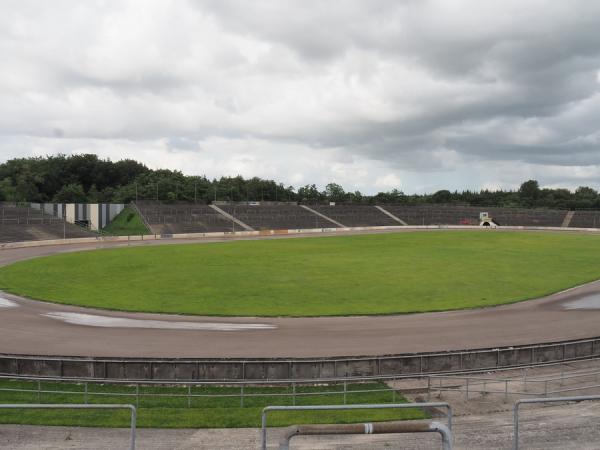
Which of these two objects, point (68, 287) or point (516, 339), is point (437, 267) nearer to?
point (516, 339)

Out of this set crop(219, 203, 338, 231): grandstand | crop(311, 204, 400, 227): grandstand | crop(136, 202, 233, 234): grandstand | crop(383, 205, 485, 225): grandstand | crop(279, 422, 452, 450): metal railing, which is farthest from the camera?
crop(383, 205, 485, 225): grandstand

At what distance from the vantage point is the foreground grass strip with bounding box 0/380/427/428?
1426 centimetres

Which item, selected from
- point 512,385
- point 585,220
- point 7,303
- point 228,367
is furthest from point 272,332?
point 585,220

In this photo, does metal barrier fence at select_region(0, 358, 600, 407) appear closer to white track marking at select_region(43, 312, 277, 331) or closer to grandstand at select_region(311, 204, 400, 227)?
white track marking at select_region(43, 312, 277, 331)

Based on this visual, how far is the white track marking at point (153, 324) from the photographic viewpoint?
26.8 metres

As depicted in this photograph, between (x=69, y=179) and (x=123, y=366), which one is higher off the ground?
(x=69, y=179)

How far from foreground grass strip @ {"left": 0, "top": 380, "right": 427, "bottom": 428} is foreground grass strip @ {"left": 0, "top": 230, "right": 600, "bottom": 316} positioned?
12060mm

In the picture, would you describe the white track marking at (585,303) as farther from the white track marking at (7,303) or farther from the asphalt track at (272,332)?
the white track marking at (7,303)

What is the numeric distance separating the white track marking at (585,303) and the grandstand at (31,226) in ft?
245

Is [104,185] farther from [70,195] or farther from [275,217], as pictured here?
[275,217]

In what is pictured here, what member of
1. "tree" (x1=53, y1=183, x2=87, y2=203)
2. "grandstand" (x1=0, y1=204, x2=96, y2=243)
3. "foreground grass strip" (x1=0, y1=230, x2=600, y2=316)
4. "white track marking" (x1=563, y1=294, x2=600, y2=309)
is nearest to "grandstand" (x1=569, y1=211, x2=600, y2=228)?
"foreground grass strip" (x1=0, y1=230, x2=600, y2=316)

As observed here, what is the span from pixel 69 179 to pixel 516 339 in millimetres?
159861

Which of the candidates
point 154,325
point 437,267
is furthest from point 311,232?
point 154,325

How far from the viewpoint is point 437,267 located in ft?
165
